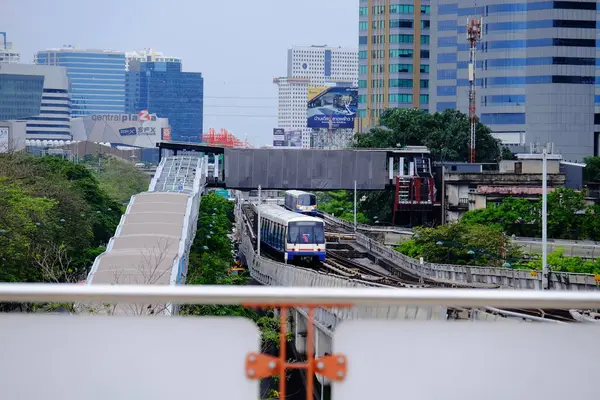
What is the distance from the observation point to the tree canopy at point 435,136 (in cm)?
6881

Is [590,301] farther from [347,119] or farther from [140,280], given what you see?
[347,119]

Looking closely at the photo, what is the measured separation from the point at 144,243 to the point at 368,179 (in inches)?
1153

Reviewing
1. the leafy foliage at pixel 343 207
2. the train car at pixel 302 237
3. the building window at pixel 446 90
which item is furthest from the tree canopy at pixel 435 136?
the train car at pixel 302 237

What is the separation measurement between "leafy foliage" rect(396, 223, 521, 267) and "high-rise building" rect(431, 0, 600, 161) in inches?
1643

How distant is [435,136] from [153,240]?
142 ft

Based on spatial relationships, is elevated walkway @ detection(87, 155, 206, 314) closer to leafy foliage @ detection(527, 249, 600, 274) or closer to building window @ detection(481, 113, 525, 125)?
leafy foliage @ detection(527, 249, 600, 274)

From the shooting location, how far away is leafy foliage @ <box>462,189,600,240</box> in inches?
1720

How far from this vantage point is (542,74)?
266 feet

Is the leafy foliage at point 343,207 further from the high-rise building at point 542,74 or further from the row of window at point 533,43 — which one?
the row of window at point 533,43

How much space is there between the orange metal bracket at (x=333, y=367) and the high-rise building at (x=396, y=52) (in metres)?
101

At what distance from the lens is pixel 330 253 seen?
44.7 meters

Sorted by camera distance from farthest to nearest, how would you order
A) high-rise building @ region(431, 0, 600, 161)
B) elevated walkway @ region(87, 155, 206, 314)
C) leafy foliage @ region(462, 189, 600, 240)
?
1. high-rise building @ region(431, 0, 600, 161)
2. leafy foliage @ region(462, 189, 600, 240)
3. elevated walkway @ region(87, 155, 206, 314)

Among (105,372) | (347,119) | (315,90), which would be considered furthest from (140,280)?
(315,90)

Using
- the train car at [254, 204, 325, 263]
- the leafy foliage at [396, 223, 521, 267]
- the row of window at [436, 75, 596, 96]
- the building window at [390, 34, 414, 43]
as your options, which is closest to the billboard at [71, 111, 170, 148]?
the building window at [390, 34, 414, 43]
